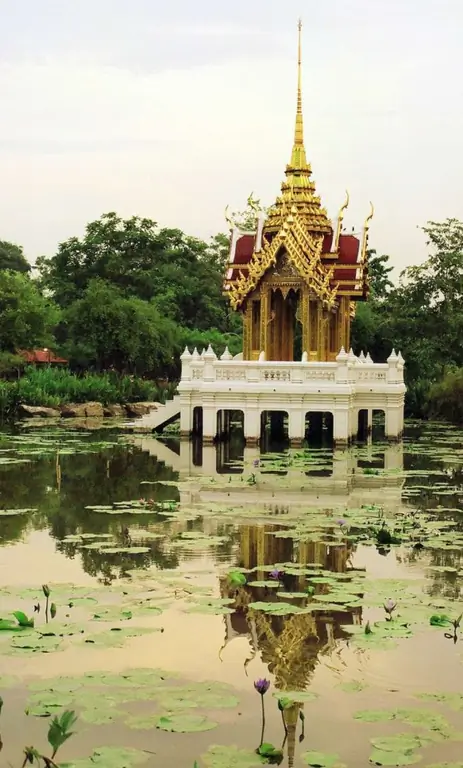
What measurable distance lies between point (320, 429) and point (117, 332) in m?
12.1

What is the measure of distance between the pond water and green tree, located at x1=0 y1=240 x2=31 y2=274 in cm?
5482

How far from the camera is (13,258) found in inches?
2744

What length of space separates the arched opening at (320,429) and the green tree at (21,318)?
40.5 ft

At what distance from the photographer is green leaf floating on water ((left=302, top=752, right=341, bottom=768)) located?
5.39m

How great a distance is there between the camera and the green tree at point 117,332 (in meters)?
37.8

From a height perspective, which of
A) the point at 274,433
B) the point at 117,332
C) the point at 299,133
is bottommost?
the point at 274,433

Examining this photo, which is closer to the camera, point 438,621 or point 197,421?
point 438,621

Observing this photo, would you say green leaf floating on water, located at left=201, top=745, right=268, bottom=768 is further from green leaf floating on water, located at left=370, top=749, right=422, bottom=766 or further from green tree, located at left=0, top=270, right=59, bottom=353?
green tree, located at left=0, top=270, right=59, bottom=353

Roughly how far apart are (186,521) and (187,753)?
22.0 feet

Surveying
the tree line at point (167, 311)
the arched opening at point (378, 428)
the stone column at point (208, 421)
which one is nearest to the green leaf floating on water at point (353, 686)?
the stone column at point (208, 421)

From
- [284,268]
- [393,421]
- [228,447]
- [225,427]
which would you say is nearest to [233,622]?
[228,447]

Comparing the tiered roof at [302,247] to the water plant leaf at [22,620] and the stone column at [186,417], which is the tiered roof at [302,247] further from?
the water plant leaf at [22,620]

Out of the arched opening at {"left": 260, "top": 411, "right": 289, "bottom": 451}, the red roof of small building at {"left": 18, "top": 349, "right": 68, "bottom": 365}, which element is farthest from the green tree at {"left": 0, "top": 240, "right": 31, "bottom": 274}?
the arched opening at {"left": 260, "top": 411, "right": 289, "bottom": 451}

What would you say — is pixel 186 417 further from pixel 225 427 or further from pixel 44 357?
pixel 44 357
